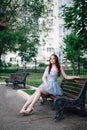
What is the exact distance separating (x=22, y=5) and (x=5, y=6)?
117 inches

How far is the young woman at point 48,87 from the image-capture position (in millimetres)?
9086

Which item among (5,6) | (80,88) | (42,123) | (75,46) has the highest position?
(5,6)

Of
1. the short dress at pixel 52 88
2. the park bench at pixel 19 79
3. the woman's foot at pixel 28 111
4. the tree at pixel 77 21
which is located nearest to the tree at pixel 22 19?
the park bench at pixel 19 79

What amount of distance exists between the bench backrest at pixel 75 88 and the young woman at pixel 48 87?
25 cm

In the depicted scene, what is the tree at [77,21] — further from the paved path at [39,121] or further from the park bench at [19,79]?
the park bench at [19,79]

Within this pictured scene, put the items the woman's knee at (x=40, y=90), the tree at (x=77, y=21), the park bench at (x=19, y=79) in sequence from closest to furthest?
the woman's knee at (x=40, y=90)
the tree at (x=77, y=21)
the park bench at (x=19, y=79)

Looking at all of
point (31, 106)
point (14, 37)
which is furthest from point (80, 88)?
point (14, 37)

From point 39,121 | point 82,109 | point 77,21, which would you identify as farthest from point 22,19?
point 39,121

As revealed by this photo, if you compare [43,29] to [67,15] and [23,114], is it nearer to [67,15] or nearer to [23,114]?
[67,15]

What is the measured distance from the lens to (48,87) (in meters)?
9.49

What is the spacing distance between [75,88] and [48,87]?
0.73 metres

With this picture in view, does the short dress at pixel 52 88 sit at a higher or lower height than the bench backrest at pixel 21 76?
higher

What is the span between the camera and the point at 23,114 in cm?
905

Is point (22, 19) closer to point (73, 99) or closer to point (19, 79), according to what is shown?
point (19, 79)
